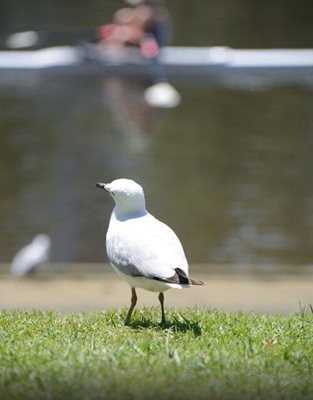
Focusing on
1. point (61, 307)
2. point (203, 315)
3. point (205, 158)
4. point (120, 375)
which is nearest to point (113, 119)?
point (205, 158)

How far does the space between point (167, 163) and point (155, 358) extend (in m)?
10.8

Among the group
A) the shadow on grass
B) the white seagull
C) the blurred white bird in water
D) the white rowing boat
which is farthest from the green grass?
the white rowing boat

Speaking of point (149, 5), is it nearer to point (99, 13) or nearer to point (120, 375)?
point (99, 13)

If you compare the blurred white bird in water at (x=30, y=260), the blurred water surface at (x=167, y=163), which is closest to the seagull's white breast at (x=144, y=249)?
the blurred white bird in water at (x=30, y=260)

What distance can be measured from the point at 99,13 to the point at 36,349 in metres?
25.3

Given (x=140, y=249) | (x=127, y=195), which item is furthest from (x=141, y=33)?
(x=140, y=249)

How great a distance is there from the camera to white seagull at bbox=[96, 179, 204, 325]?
514 cm

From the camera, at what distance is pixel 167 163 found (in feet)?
50.5

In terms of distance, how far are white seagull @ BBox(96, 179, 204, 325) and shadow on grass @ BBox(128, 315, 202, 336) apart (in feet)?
0.16

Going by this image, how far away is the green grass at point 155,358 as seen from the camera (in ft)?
13.8

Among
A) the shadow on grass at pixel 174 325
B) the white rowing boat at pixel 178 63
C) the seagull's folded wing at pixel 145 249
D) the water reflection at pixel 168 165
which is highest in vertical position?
the white rowing boat at pixel 178 63

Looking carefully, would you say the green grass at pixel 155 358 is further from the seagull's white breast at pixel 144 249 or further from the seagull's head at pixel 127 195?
the seagull's head at pixel 127 195

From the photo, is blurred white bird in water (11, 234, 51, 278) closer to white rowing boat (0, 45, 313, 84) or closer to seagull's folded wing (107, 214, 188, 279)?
seagull's folded wing (107, 214, 188, 279)

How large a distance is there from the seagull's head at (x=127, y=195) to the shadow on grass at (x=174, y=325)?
0.56 meters
